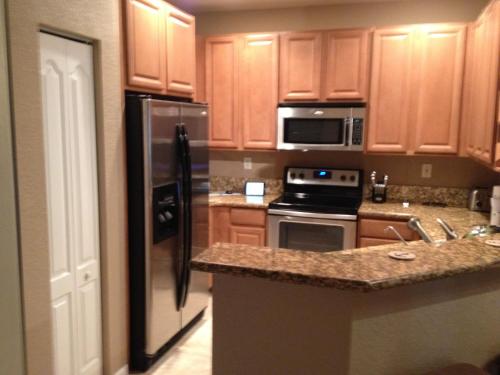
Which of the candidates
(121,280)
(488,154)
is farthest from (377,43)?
(121,280)

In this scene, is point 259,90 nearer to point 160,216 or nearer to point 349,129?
point 349,129

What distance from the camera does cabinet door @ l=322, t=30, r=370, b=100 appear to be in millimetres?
3498

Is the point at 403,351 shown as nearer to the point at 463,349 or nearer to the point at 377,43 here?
the point at 463,349

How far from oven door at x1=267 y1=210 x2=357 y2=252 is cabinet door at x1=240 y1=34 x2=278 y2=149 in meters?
0.73

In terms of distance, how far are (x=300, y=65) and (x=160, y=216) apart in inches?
73.4

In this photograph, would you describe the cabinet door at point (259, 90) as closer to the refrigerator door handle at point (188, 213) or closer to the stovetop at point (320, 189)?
the stovetop at point (320, 189)

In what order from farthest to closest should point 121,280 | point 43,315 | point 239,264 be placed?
point 121,280
point 43,315
point 239,264

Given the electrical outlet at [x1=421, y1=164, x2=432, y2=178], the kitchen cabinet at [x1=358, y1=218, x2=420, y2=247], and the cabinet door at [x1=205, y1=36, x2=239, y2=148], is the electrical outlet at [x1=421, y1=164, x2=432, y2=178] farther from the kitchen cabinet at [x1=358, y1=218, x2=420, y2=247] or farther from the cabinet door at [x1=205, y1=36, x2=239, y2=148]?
the cabinet door at [x1=205, y1=36, x2=239, y2=148]

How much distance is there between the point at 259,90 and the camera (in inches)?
150

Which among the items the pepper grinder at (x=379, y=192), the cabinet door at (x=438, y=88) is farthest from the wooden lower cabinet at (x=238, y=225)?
the cabinet door at (x=438, y=88)

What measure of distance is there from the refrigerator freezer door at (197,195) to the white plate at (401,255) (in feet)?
6.14

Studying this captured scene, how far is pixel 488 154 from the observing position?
7.91 ft

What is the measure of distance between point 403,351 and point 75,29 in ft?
6.60

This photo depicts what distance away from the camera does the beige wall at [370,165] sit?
368 cm
